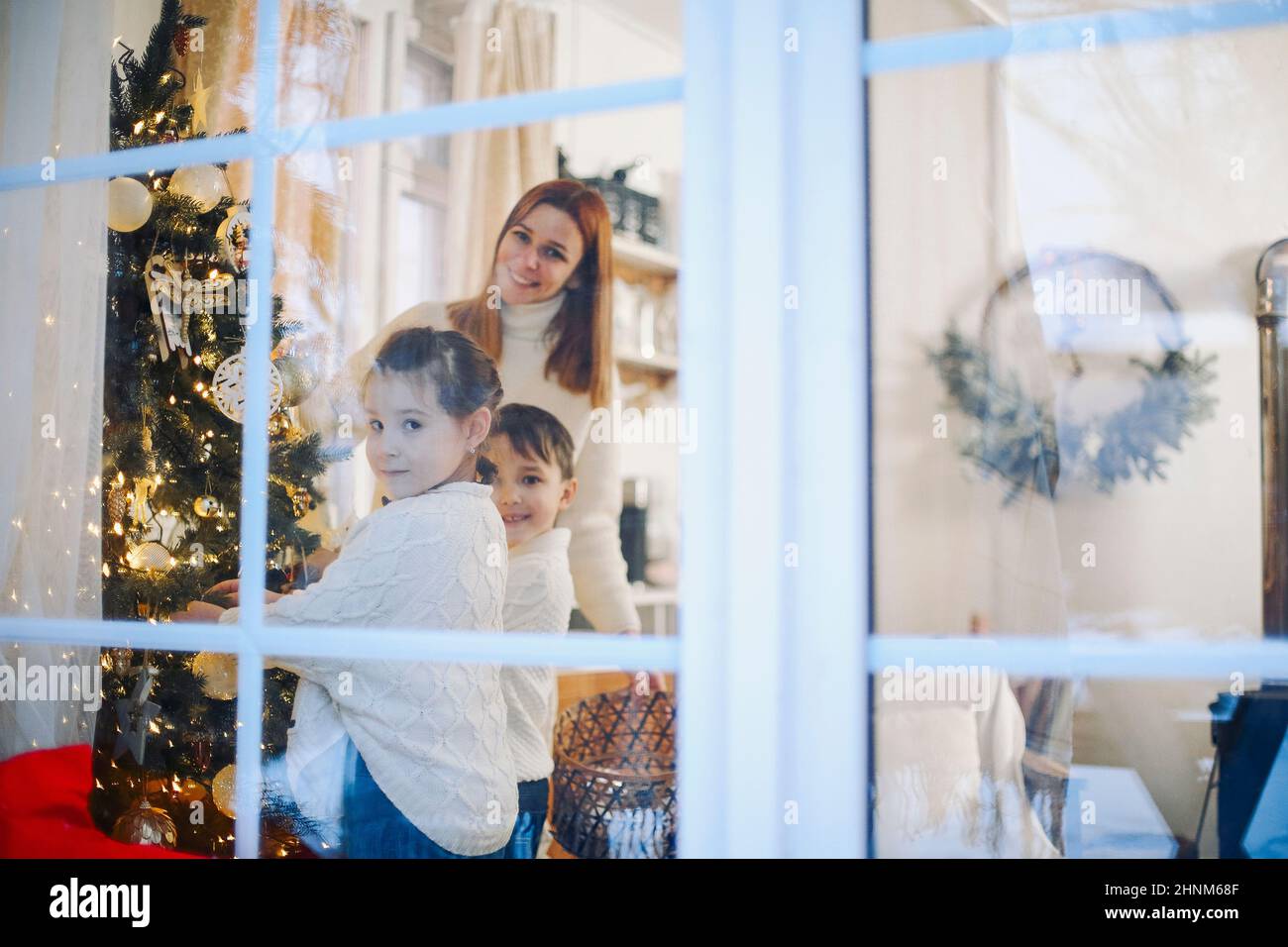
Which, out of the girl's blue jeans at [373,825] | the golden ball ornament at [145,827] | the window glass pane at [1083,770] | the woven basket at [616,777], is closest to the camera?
the window glass pane at [1083,770]

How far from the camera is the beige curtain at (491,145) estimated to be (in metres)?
1.47

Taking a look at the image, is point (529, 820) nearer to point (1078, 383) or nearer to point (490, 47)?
point (1078, 383)

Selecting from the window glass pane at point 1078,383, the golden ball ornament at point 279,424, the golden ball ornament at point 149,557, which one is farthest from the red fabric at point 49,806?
the window glass pane at point 1078,383

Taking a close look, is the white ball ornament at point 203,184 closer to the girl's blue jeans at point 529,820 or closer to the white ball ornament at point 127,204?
the white ball ornament at point 127,204

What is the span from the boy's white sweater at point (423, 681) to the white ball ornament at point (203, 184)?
1.87 ft

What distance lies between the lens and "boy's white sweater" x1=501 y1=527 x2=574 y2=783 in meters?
1.42

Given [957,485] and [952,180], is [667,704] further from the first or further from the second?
[952,180]

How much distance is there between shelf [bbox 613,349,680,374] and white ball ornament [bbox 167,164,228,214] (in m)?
0.70

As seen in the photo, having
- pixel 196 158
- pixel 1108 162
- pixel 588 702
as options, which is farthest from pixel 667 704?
pixel 196 158

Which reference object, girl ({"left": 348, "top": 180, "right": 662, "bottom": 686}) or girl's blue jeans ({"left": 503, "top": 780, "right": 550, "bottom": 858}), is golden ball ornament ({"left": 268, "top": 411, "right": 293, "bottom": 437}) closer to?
girl ({"left": 348, "top": 180, "right": 662, "bottom": 686})

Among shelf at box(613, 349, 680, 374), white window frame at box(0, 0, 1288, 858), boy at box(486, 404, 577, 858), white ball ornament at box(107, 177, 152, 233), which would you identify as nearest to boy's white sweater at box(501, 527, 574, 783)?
boy at box(486, 404, 577, 858)

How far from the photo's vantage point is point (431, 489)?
150cm

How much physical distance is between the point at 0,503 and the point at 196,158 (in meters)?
0.65

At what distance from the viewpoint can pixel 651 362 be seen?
140 cm
